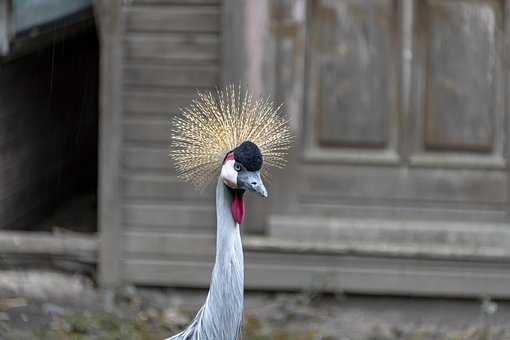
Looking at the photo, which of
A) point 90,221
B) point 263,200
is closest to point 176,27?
point 263,200

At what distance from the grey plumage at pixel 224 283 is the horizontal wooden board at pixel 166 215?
2.60 meters

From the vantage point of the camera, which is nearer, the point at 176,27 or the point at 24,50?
the point at 176,27

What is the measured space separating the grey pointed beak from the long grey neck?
13 centimetres

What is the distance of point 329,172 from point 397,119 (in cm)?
46

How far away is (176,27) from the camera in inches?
233

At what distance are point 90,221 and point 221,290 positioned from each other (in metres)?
4.60

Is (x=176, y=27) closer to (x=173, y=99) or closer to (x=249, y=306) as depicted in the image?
(x=173, y=99)

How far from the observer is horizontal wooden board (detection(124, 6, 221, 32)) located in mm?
5895

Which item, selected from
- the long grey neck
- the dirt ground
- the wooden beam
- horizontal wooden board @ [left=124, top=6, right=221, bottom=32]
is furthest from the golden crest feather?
the wooden beam

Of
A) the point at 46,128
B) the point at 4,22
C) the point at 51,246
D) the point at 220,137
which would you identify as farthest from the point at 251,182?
the point at 46,128

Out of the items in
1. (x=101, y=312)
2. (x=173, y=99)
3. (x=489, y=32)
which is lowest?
(x=101, y=312)

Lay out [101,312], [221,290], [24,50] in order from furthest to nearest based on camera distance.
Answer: [24,50] → [101,312] → [221,290]

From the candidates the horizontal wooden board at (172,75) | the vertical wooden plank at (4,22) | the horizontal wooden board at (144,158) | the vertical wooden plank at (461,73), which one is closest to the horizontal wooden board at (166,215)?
the horizontal wooden board at (144,158)

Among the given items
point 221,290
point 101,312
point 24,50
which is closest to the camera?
point 221,290
